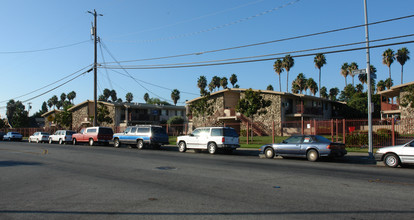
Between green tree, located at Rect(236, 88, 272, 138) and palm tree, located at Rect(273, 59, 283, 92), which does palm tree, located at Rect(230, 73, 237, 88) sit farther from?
green tree, located at Rect(236, 88, 272, 138)

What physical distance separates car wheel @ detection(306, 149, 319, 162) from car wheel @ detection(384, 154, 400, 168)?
3126 millimetres

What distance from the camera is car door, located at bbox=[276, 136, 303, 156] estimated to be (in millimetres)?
16750

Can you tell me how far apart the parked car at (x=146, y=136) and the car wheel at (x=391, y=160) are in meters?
15.9

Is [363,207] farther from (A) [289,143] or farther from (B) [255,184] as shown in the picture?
(A) [289,143]

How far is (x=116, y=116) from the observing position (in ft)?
181

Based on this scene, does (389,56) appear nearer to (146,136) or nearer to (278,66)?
(278,66)

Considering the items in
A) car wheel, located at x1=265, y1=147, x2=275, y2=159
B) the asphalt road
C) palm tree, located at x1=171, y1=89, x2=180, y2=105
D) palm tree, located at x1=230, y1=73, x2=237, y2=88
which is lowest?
the asphalt road

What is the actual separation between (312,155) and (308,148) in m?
0.39

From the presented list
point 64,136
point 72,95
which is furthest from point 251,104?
point 72,95

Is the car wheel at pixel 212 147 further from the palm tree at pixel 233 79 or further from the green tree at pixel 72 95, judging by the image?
the green tree at pixel 72 95

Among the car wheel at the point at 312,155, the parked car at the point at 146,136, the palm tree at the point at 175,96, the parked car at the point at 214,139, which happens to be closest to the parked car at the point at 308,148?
the car wheel at the point at 312,155

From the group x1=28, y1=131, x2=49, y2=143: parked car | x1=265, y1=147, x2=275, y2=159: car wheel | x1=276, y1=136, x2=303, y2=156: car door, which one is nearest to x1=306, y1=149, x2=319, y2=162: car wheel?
x1=276, y1=136, x2=303, y2=156: car door

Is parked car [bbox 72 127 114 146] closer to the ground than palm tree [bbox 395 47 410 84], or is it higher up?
closer to the ground

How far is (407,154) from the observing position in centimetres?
1305
